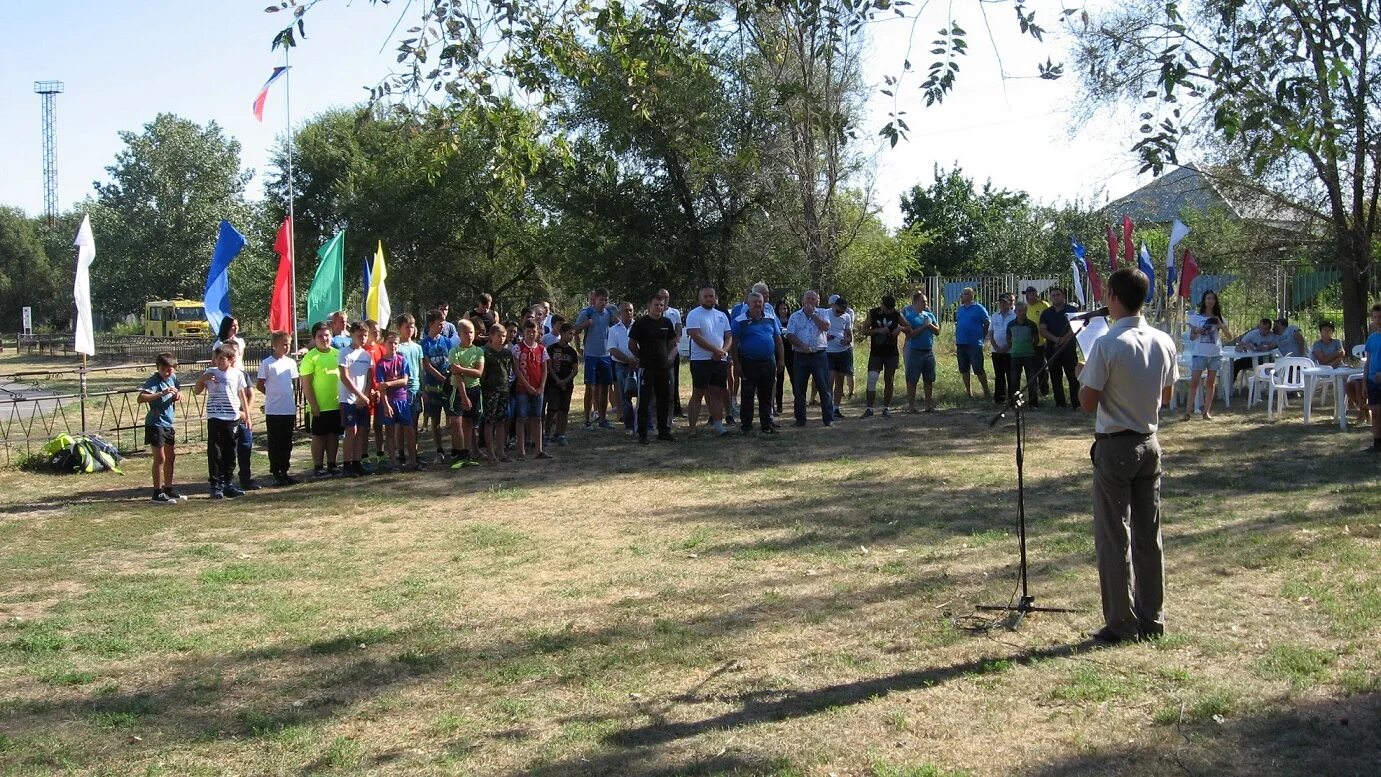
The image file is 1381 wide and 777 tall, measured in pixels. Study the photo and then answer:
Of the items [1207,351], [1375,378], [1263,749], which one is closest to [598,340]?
[1207,351]

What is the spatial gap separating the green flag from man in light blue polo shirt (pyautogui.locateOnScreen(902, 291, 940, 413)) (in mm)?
7710

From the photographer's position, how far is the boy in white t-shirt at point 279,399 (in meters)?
11.9

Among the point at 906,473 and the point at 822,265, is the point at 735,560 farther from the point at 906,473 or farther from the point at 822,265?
the point at 822,265

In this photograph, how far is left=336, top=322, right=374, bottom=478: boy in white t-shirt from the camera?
12328 mm

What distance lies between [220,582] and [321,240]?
1447 inches

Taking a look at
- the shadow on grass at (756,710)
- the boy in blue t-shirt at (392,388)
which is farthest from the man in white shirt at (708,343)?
the shadow on grass at (756,710)

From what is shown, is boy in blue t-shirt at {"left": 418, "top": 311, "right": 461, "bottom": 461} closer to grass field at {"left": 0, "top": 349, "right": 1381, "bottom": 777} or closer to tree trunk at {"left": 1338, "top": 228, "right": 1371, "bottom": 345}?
grass field at {"left": 0, "top": 349, "right": 1381, "bottom": 777}

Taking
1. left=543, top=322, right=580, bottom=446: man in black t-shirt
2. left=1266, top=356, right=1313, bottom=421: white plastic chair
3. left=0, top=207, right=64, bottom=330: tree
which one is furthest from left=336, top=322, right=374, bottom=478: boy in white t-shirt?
left=0, top=207, right=64, bottom=330: tree

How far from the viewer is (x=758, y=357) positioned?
14336 mm

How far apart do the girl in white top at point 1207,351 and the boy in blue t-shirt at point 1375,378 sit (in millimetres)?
2807

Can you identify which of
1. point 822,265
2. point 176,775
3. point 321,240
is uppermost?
point 321,240

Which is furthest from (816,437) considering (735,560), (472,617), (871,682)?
(871,682)

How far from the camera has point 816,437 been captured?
47.3 feet

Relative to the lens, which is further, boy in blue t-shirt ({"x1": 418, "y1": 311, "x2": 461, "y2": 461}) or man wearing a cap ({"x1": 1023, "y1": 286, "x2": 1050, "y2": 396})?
man wearing a cap ({"x1": 1023, "y1": 286, "x2": 1050, "y2": 396})
